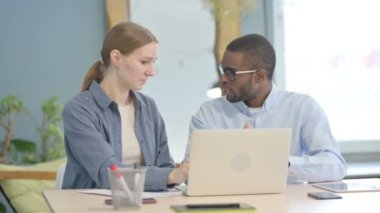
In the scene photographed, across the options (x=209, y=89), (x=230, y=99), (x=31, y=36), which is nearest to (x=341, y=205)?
(x=230, y=99)

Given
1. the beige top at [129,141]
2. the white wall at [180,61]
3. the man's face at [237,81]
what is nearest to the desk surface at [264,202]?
the beige top at [129,141]

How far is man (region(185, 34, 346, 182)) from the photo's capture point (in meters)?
2.88

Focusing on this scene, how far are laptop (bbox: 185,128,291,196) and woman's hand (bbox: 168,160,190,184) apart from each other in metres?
0.07

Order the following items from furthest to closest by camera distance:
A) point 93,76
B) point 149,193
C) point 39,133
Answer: point 39,133, point 93,76, point 149,193

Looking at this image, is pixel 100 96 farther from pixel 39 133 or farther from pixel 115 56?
pixel 39 133

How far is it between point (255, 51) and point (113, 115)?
0.65 metres

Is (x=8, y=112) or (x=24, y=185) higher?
(x=8, y=112)

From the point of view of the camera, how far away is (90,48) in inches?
167

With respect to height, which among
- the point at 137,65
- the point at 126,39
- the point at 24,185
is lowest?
the point at 24,185

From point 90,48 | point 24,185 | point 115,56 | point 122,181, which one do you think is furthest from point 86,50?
point 122,181

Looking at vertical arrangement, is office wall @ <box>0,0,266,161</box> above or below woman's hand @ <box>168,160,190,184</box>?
above

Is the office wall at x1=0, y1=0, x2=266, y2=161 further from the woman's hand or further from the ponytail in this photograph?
the woman's hand

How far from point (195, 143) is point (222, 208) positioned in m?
0.28

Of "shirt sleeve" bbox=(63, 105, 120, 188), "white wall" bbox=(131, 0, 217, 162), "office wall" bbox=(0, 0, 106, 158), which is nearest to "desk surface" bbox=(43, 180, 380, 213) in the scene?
"shirt sleeve" bbox=(63, 105, 120, 188)
